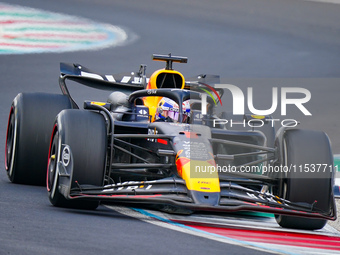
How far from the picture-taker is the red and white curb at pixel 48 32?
19.2 m

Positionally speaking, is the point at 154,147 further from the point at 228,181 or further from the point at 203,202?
the point at 203,202

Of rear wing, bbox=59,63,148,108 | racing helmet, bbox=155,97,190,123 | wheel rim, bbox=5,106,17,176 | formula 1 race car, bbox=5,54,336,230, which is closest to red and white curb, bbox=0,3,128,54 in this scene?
rear wing, bbox=59,63,148,108

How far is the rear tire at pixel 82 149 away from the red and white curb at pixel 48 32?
452 inches

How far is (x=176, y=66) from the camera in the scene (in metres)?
19.9

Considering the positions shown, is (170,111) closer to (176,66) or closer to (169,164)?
(169,164)

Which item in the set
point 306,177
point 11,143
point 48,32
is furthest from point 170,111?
point 48,32

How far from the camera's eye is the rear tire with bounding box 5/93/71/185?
28.6 feet

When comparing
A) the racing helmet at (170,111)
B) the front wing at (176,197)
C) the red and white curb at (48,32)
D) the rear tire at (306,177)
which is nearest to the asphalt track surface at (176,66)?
the front wing at (176,197)

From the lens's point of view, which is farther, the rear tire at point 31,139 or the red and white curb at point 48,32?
the red and white curb at point 48,32

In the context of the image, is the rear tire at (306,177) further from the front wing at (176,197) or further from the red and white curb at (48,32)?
the red and white curb at (48,32)

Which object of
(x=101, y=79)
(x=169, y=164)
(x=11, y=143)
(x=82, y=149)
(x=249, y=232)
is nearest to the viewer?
(x=249, y=232)

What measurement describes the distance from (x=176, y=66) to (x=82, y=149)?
12963mm

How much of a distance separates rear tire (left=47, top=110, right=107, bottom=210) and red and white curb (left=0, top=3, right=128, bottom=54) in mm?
11479

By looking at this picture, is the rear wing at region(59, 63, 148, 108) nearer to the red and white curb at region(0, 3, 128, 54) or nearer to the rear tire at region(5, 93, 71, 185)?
the rear tire at region(5, 93, 71, 185)
